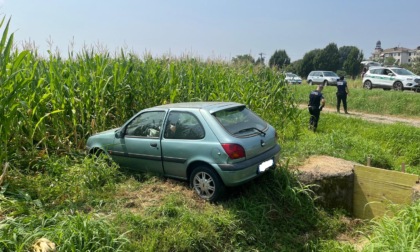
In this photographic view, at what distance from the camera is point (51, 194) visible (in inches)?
195

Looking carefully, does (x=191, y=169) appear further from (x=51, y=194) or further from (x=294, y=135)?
(x=294, y=135)

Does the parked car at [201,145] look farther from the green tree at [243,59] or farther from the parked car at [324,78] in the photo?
the parked car at [324,78]

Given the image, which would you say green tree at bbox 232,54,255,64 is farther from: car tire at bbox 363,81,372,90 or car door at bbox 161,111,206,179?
car tire at bbox 363,81,372,90

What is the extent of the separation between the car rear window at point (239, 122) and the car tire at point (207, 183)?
27.8 inches

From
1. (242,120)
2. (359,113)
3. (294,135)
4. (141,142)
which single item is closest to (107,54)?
(141,142)

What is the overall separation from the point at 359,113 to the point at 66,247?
1616 centimetres

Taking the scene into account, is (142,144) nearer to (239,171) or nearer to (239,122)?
(239,122)

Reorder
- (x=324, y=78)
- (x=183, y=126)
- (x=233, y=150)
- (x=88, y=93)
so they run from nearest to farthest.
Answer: (x=233, y=150) < (x=183, y=126) < (x=88, y=93) < (x=324, y=78)

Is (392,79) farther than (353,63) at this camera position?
No

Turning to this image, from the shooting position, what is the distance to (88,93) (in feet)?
22.1

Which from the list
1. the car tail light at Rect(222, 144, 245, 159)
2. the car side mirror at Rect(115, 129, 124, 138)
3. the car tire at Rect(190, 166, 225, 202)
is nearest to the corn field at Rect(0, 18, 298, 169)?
the car side mirror at Rect(115, 129, 124, 138)

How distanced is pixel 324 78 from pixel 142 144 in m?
25.5

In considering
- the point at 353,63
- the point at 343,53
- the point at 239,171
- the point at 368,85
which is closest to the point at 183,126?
the point at 239,171

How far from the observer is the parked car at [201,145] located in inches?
189
